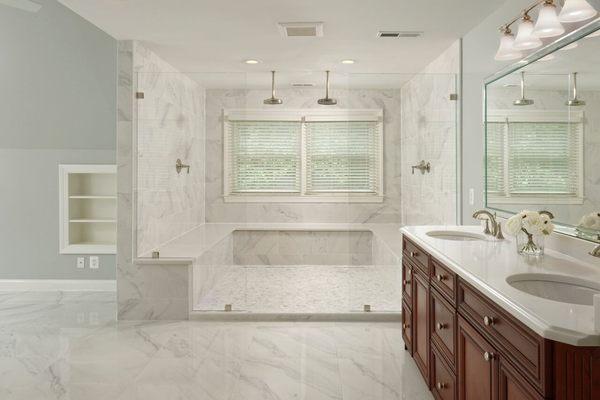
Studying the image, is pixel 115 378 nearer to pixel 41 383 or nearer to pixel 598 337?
pixel 41 383

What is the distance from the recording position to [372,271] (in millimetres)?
4328

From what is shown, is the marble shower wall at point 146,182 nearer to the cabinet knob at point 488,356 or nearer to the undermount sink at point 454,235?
the undermount sink at point 454,235

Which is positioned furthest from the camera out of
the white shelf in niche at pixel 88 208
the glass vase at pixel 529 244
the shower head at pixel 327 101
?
the shower head at pixel 327 101

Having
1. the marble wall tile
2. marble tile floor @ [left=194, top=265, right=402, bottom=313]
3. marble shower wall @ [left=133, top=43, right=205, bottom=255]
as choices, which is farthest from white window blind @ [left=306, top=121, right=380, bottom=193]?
marble shower wall @ [left=133, top=43, right=205, bottom=255]

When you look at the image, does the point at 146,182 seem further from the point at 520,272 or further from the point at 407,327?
the point at 520,272

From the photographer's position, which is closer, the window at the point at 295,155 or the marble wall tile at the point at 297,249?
the marble wall tile at the point at 297,249

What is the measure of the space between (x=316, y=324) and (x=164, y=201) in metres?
1.74

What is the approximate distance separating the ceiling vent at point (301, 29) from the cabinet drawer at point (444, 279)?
1.87 metres

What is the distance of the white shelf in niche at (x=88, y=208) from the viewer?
15.3 feet

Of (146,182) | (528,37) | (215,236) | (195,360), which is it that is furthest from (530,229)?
(215,236)

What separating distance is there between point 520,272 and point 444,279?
43 cm

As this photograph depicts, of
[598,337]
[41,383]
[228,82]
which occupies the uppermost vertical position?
[228,82]

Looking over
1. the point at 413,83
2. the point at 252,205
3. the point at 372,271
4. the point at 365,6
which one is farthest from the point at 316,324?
the point at 413,83

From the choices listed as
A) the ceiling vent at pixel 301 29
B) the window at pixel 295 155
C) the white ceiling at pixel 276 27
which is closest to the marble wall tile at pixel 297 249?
the window at pixel 295 155
